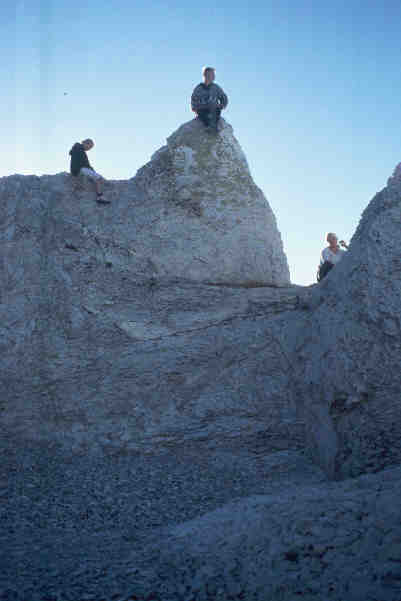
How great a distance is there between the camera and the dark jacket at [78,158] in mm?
10523

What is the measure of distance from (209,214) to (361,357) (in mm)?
5288

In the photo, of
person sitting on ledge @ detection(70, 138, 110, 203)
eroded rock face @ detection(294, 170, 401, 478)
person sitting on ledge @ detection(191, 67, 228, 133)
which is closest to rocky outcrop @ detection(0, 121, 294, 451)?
person sitting on ledge @ detection(70, 138, 110, 203)

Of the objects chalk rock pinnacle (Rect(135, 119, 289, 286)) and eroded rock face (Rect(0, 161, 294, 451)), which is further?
chalk rock pinnacle (Rect(135, 119, 289, 286))

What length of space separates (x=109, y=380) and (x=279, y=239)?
518cm

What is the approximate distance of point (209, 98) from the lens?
1105cm

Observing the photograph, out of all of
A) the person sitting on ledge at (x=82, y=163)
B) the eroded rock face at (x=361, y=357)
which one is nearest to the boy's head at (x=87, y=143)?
the person sitting on ledge at (x=82, y=163)

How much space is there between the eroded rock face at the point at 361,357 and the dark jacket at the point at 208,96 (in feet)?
18.7

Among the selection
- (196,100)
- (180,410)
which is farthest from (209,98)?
(180,410)

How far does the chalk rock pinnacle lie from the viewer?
31.3 ft

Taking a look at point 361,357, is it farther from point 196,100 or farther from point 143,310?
point 196,100

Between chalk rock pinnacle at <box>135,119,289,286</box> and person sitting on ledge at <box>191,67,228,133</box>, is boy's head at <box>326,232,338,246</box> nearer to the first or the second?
chalk rock pinnacle at <box>135,119,289,286</box>

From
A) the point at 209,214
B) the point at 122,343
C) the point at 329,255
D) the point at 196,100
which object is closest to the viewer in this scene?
the point at 122,343

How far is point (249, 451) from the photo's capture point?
6883mm

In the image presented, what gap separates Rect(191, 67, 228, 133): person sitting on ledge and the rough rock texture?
0.75m
